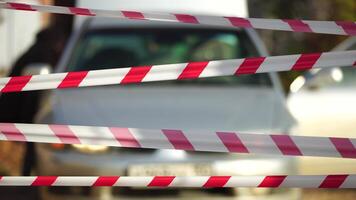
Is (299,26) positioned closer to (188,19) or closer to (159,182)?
(188,19)

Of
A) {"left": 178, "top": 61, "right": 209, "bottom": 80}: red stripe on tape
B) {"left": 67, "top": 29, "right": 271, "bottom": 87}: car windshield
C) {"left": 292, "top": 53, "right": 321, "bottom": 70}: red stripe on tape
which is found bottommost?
{"left": 292, "top": 53, "right": 321, "bottom": 70}: red stripe on tape

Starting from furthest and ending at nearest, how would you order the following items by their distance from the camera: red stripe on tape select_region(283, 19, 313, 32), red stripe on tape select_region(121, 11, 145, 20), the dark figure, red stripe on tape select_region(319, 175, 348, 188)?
the dark figure < red stripe on tape select_region(121, 11, 145, 20) < red stripe on tape select_region(283, 19, 313, 32) < red stripe on tape select_region(319, 175, 348, 188)

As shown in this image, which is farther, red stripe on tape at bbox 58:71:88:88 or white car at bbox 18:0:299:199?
white car at bbox 18:0:299:199

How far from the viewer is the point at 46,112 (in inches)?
234

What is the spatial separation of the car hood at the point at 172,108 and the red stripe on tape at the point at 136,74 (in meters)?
1.72

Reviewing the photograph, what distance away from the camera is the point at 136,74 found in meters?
3.65

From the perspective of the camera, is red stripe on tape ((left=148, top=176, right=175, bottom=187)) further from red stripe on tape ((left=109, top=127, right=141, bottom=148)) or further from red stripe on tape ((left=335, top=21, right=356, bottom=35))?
red stripe on tape ((left=335, top=21, right=356, bottom=35))

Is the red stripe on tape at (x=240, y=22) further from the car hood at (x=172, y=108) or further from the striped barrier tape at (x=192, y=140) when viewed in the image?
the car hood at (x=172, y=108)

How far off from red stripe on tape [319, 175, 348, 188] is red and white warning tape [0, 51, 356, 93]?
467 millimetres

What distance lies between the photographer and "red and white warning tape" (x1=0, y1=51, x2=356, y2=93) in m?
3.57

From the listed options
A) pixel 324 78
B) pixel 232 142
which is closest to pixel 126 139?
pixel 232 142

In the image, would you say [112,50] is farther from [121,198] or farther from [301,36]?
[301,36]

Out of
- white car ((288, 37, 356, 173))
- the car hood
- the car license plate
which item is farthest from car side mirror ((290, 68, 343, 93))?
the car license plate

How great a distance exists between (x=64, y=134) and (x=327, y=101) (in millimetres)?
3826
